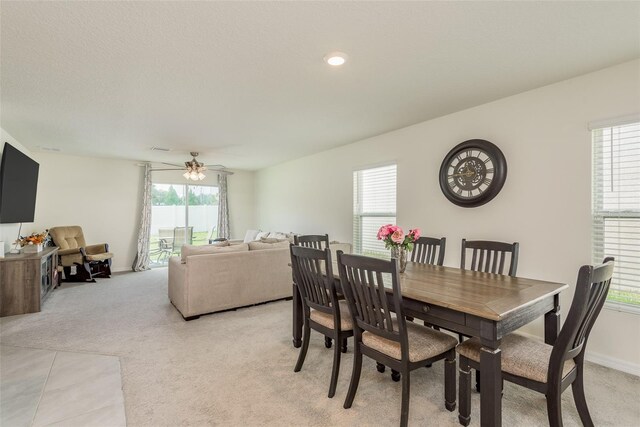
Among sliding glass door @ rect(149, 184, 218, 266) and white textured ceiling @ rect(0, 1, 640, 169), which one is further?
sliding glass door @ rect(149, 184, 218, 266)

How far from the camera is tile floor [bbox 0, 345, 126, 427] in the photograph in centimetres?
195

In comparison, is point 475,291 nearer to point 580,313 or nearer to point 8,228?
point 580,313

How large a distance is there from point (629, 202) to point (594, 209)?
0.22m

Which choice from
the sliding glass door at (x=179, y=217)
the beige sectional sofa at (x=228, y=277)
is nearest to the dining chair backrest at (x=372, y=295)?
the beige sectional sofa at (x=228, y=277)

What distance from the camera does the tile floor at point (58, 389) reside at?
1952 millimetres

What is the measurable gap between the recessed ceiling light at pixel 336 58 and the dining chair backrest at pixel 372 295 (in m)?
1.48

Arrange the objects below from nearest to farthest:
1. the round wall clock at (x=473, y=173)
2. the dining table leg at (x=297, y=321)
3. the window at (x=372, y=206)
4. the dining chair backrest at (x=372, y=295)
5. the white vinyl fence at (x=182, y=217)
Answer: the dining chair backrest at (x=372, y=295) → the dining table leg at (x=297, y=321) → the round wall clock at (x=473, y=173) → the window at (x=372, y=206) → the white vinyl fence at (x=182, y=217)

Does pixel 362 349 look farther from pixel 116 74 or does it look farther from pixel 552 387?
pixel 116 74

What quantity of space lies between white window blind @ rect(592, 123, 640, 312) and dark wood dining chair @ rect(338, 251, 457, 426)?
69.3 inches

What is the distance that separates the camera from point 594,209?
2.70 metres

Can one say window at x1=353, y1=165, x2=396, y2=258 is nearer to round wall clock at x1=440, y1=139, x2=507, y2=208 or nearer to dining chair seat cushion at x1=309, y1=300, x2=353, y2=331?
round wall clock at x1=440, y1=139, x2=507, y2=208

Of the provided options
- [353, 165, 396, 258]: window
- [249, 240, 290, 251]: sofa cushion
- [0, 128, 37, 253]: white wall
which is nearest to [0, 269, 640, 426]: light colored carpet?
[249, 240, 290, 251]: sofa cushion

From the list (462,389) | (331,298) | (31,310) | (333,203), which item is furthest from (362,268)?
(31,310)

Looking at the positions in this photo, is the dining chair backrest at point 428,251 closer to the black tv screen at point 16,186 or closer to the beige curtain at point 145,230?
the black tv screen at point 16,186
